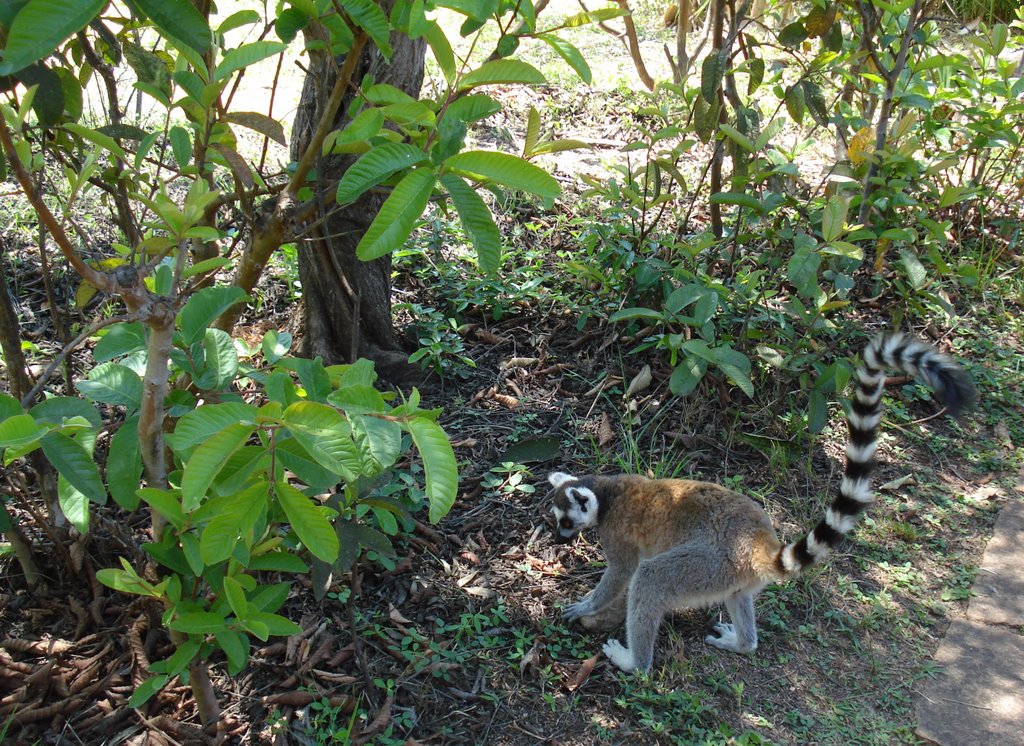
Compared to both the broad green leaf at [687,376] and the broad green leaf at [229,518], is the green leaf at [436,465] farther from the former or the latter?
the broad green leaf at [687,376]

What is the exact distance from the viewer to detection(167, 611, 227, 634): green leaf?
216 cm

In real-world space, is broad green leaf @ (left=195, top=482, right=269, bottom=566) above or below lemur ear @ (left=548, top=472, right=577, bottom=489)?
above

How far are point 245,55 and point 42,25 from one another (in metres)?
0.73

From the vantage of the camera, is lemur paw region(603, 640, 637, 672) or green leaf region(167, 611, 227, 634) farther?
lemur paw region(603, 640, 637, 672)

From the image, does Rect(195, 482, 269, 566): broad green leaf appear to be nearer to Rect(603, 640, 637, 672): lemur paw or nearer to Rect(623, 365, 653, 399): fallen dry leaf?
Rect(603, 640, 637, 672): lemur paw

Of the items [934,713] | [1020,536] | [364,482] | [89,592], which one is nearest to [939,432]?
[1020,536]

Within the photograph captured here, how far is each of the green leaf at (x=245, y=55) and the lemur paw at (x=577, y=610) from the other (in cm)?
242

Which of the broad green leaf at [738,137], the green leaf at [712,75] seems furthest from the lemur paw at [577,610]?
the green leaf at [712,75]

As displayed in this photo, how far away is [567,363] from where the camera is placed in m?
4.71

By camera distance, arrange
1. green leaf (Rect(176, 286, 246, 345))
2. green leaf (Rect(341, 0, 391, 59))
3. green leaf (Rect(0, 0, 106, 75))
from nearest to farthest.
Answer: green leaf (Rect(0, 0, 106, 75)) → green leaf (Rect(341, 0, 391, 59)) → green leaf (Rect(176, 286, 246, 345))

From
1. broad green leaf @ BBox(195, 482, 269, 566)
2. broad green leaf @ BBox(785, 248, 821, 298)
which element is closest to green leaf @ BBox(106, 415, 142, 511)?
broad green leaf @ BBox(195, 482, 269, 566)

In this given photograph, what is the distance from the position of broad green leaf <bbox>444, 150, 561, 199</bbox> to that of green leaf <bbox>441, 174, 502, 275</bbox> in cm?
3

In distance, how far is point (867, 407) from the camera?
3.09 metres

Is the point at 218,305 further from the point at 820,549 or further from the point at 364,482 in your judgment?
the point at 820,549
